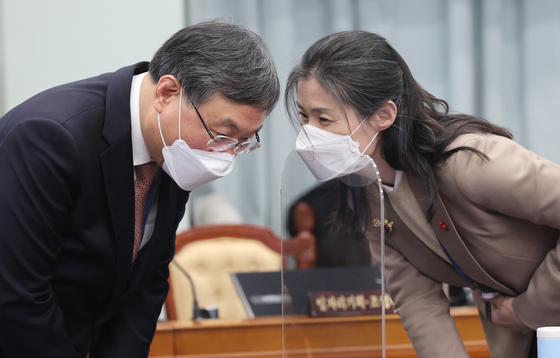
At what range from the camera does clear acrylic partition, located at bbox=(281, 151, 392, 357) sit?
0.98 metres

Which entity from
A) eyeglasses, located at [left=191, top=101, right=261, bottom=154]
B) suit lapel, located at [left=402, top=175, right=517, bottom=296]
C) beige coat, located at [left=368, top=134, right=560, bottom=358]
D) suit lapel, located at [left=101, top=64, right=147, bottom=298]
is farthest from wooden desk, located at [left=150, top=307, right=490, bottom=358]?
eyeglasses, located at [left=191, top=101, right=261, bottom=154]

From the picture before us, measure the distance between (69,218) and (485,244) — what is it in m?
0.86

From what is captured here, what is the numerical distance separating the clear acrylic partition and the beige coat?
73mm

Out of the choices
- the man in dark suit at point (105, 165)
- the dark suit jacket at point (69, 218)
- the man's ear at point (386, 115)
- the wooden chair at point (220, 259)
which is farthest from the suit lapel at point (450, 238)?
the wooden chair at point (220, 259)

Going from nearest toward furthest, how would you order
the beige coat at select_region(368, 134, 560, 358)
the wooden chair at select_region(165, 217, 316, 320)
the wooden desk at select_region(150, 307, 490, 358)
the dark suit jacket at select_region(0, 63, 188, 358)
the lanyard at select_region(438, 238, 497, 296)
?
the dark suit jacket at select_region(0, 63, 188, 358) < the beige coat at select_region(368, 134, 560, 358) < the lanyard at select_region(438, 238, 497, 296) < the wooden desk at select_region(150, 307, 490, 358) < the wooden chair at select_region(165, 217, 316, 320)

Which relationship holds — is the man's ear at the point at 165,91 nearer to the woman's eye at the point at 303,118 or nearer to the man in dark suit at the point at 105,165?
the man in dark suit at the point at 105,165

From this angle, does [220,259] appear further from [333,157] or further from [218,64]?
[218,64]

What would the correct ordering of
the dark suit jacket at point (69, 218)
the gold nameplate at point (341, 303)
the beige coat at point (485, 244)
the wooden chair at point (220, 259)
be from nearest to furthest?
the dark suit jacket at point (69, 218) < the gold nameplate at point (341, 303) < the beige coat at point (485, 244) < the wooden chair at point (220, 259)

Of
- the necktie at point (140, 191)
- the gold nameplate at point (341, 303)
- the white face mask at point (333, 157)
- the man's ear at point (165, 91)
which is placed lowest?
the gold nameplate at point (341, 303)

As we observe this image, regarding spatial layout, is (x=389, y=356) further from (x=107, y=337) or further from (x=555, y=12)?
(x=555, y=12)

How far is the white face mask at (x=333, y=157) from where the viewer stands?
1.02 metres

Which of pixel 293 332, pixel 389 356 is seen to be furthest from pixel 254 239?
pixel 293 332

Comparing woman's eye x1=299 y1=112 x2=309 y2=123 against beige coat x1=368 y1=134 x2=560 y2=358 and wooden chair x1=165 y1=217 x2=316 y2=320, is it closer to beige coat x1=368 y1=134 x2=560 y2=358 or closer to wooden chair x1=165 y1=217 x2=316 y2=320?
beige coat x1=368 y1=134 x2=560 y2=358

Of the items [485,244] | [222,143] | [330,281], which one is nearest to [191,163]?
[222,143]
